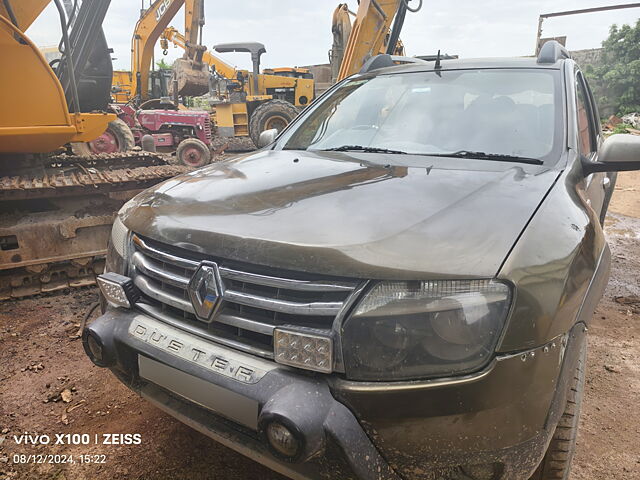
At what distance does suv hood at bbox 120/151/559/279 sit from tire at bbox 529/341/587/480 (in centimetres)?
65

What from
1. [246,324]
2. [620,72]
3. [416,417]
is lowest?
[416,417]

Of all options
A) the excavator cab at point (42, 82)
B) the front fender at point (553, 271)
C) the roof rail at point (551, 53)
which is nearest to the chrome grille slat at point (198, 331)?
the front fender at point (553, 271)

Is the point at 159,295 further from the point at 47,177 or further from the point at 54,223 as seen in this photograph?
the point at 47,177

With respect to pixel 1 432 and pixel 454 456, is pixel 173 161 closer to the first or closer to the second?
pixel 1 432

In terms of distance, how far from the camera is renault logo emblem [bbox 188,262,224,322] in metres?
1.57

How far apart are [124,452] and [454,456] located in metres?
1.66

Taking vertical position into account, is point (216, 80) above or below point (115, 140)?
above

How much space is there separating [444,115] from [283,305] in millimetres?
1637

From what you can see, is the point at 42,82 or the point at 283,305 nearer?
the point at 283,305

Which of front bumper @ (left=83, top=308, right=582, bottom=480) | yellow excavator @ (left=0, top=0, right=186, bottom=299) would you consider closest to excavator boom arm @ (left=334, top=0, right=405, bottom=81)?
yellow excavator @ (left=0, top=0, right=186, bottom=299)

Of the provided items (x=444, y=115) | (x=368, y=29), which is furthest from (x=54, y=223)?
(x=368, y=29)

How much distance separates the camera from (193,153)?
36.1ft

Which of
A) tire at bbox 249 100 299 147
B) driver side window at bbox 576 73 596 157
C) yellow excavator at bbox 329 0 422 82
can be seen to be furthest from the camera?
tire at bbox 249 100 299 147

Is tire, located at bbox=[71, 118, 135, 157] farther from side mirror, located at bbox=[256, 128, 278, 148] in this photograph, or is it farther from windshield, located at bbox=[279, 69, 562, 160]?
windshield, located at bbox=[279, 69, 562, 160]
